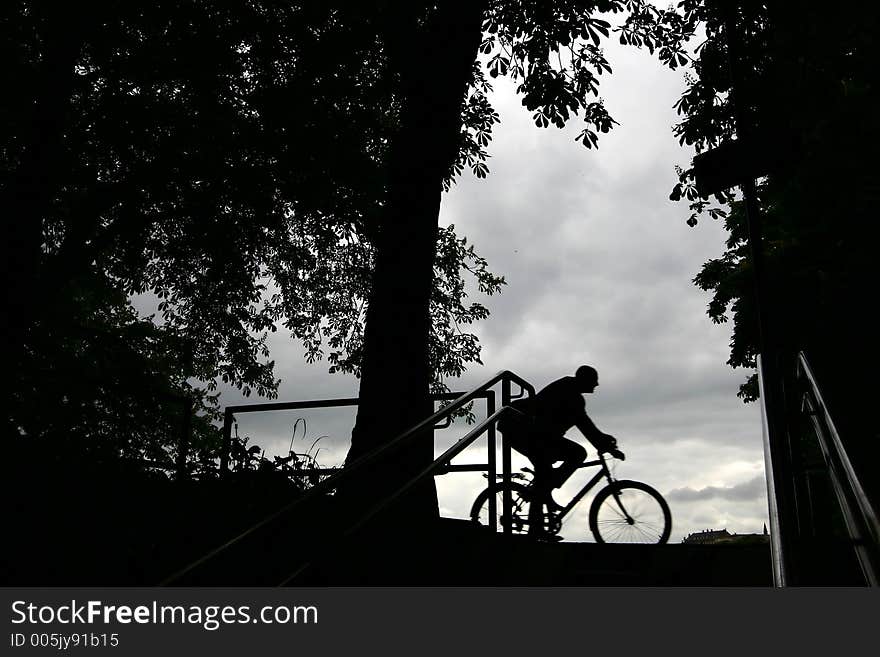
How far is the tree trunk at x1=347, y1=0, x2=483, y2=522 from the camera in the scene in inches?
267

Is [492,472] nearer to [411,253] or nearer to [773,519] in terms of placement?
[411,253]

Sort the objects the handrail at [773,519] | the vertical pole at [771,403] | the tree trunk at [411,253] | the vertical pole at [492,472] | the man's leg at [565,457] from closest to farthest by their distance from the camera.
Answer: the handrail at [773,519] → the vertical pole at [771,403] → the vertical pole at [492,472] → the tree trunk at [411,253] → the man's leg at [565,457]

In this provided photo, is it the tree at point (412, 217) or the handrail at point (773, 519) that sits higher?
the tree at point (412, 217)

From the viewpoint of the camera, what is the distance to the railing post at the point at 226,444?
23.0 ft

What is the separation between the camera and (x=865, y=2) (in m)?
6.46

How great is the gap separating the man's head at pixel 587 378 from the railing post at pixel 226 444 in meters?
3.41

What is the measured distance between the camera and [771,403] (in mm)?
4352

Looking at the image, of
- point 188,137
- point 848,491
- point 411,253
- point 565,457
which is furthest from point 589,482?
point 188,137

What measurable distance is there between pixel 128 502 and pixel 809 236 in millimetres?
11157

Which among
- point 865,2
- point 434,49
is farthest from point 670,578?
point 434,49

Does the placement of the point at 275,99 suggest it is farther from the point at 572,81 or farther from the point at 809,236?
the point at 809,236

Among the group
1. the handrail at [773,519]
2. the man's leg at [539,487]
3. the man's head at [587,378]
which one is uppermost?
the man's head at [587,378]

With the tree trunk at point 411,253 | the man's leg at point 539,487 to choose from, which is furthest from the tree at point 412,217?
the man's leg at point 539,487

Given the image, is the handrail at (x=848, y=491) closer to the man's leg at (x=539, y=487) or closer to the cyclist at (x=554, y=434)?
the cyclist at (x=554, y=434)
